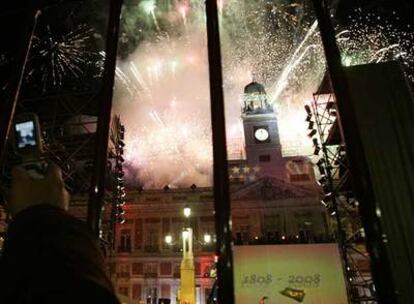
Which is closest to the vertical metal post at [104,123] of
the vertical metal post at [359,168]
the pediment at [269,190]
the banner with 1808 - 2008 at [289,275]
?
the vertical metal post at [359,168]

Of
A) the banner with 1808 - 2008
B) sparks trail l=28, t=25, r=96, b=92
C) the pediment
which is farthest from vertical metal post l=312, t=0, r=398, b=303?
the pediment

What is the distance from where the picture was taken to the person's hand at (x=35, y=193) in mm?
794

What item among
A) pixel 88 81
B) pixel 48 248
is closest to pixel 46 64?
pixel 88 81

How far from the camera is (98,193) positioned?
161cm

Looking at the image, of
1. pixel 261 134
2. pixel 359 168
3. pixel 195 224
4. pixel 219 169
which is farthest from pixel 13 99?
pixel 261 134

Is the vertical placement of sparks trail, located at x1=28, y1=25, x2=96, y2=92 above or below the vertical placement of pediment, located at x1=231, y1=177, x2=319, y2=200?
below

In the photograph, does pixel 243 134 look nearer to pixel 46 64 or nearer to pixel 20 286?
pixel 46 64

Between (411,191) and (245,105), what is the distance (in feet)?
106

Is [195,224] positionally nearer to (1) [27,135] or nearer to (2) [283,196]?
(2) [283,196]

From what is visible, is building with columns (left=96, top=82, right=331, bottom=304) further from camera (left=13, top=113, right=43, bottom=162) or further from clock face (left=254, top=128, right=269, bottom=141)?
camera (left=13, top=113, right=43, bottom=162)

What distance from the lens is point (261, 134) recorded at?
1344 inches

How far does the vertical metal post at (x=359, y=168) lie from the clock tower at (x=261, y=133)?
3214 cm

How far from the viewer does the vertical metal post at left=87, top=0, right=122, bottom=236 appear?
5.14 feet

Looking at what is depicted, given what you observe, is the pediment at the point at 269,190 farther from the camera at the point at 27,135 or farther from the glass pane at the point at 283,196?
the camera at the point at 27,135
